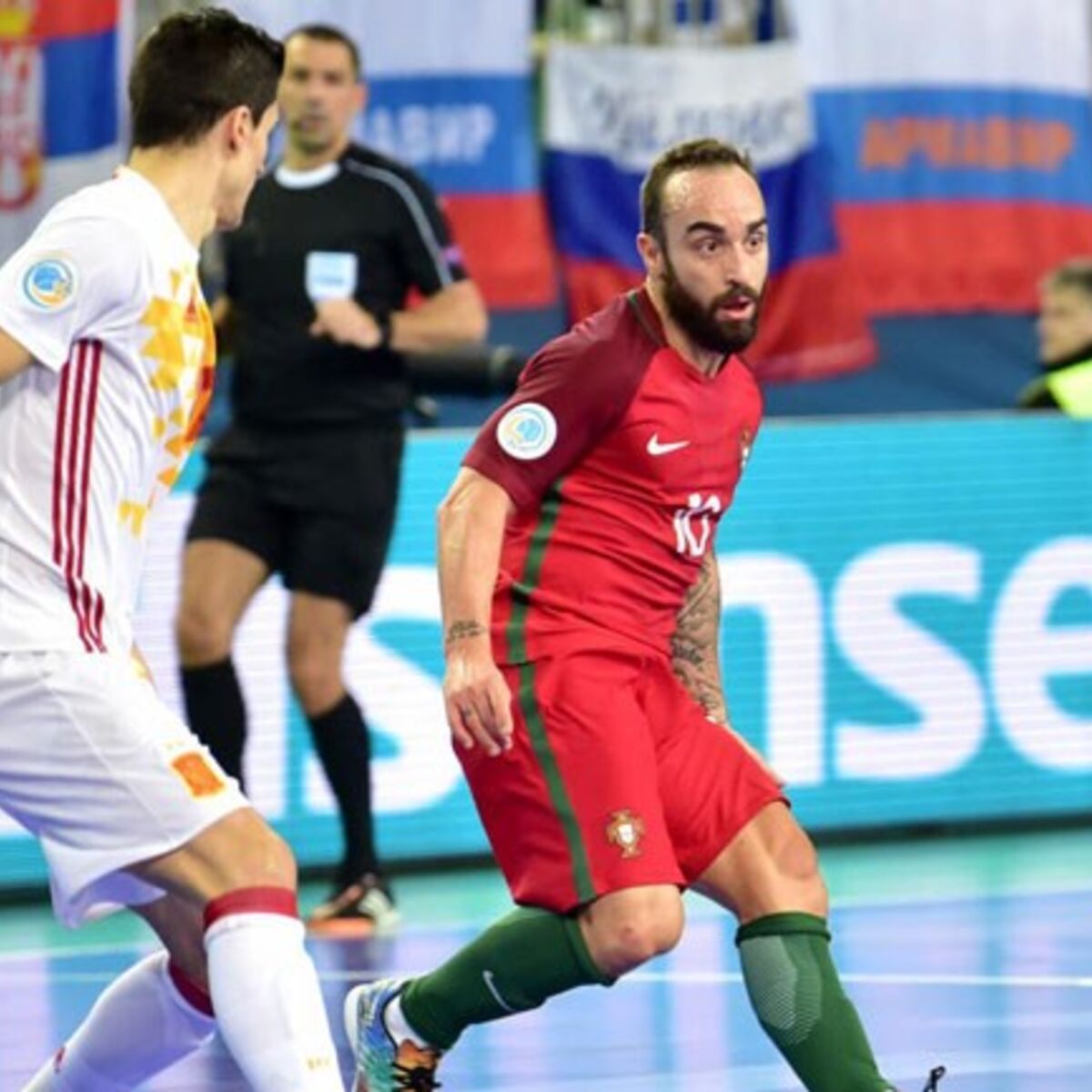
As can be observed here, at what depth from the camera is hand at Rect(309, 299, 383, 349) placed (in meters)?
9.59

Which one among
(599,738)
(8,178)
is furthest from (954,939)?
(8,178)

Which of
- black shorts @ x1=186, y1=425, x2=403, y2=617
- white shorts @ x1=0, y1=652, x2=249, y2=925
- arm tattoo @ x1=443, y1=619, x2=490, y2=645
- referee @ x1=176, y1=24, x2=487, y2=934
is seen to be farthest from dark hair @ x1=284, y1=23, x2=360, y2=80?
white shorts @ x1=0, y1=652, x2=249, y2=925

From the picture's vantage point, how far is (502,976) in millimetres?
6406

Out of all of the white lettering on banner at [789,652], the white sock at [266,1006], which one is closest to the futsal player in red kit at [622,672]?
the white sock at [266,1006]

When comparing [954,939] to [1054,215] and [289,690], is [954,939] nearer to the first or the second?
[289,690]

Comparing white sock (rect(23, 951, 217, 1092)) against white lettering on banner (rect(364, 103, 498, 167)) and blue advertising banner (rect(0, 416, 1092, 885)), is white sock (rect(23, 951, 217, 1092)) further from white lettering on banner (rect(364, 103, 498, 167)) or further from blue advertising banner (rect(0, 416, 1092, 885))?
white lettering on banner (rect(364, 103, 498, 167))

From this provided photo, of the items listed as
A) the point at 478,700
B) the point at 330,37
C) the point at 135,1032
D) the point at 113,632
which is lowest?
the point at 135,1032

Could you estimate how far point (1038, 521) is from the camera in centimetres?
1184

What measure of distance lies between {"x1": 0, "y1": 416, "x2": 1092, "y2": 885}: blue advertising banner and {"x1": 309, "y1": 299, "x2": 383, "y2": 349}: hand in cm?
129

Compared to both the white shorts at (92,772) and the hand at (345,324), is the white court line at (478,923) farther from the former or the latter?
the white shorts at (92,772)

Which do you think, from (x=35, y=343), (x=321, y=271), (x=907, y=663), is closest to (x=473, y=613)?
(x=35, y=343)

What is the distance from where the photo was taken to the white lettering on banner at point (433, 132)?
1573 cm

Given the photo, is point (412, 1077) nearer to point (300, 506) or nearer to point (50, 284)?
point (50, 284)

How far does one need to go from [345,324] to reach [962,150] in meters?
9.08
